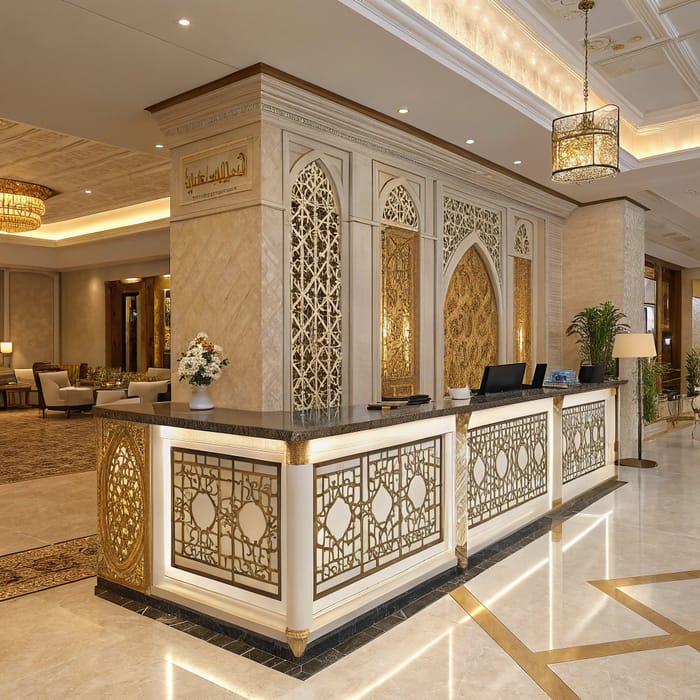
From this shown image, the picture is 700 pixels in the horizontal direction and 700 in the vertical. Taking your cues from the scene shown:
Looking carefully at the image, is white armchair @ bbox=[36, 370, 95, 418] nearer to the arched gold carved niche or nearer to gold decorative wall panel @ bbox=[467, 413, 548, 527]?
the arched gold carved niche

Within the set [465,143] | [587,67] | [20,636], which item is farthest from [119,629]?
[587,67]

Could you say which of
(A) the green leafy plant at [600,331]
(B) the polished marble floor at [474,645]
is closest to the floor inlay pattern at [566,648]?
(B) the polished marble floor at [474,645]

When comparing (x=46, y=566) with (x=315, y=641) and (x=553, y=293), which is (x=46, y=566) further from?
(x=553, y=293)

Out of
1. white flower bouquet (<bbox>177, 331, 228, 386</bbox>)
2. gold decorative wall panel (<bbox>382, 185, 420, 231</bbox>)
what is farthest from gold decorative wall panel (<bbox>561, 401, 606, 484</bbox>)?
white flower bouquet (<bbox>177, 331, 228, 386</bbox>)

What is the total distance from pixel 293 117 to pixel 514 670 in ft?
13.2

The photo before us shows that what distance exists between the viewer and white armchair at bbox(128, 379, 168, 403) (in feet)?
38.0

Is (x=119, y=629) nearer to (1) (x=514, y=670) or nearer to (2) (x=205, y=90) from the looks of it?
(1) (x=514, y=670)

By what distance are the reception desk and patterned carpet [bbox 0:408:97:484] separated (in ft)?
13.9

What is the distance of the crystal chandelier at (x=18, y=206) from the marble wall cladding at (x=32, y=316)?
21.5ft

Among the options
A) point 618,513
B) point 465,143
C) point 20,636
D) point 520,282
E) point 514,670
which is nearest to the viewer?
point 514,670

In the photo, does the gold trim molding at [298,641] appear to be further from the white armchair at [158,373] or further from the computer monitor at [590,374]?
the white armchair at [158,373]

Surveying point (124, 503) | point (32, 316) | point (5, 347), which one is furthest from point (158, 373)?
point (124, 503)

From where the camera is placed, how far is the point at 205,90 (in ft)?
15.8

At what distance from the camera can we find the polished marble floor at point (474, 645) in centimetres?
280
